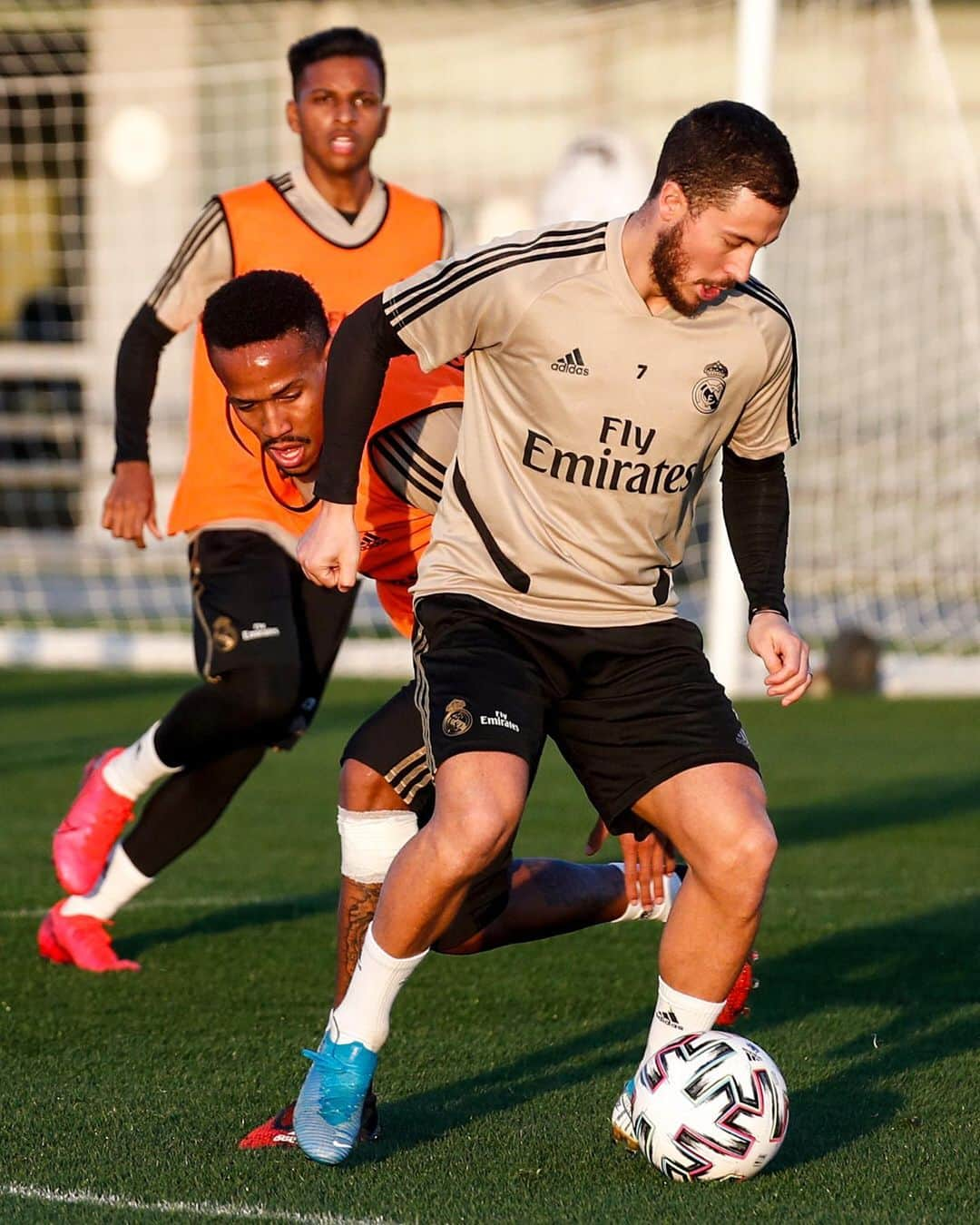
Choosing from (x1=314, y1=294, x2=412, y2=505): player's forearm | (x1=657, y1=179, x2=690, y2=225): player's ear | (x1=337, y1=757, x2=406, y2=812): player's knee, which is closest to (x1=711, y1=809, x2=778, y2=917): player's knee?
(x1=337, y1=757, x2=406, y2=812): player's knee

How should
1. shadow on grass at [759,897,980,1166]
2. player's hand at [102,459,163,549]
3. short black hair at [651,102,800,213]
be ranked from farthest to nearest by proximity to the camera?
player's hand at [102,459,163,549] → shadow on grass at [759,897,980,1166] → short black hair at [651,102,800,213]

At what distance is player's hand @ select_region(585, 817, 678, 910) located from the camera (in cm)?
423

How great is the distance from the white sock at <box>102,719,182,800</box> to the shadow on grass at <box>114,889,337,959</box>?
1.40 ft

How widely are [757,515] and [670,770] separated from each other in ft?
2.21

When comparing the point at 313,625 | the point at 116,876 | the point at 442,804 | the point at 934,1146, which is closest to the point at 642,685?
the point at 442,804

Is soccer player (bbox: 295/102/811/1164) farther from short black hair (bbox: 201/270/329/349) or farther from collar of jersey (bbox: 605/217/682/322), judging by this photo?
short black hair (bbox: 201/270/329/349)

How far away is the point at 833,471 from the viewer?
15.7m

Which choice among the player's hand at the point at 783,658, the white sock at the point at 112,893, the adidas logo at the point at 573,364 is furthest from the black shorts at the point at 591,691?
the white sock at the point at 112,893

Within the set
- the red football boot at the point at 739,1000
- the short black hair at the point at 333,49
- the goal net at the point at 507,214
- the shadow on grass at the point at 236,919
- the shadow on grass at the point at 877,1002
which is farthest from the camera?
the goal net at the point at 507,214

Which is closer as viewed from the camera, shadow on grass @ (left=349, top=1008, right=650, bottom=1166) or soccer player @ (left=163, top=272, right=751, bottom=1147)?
shadow on grass @ (left=349, top=1008, right=650, bottom=1166)

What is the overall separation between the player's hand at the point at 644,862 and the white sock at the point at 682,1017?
1.35ft

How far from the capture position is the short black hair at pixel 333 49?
586cm

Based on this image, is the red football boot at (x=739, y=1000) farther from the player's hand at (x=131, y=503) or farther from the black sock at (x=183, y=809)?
the player's hand at (x=131, y=503)

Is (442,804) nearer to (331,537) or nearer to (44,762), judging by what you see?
(331,537)
